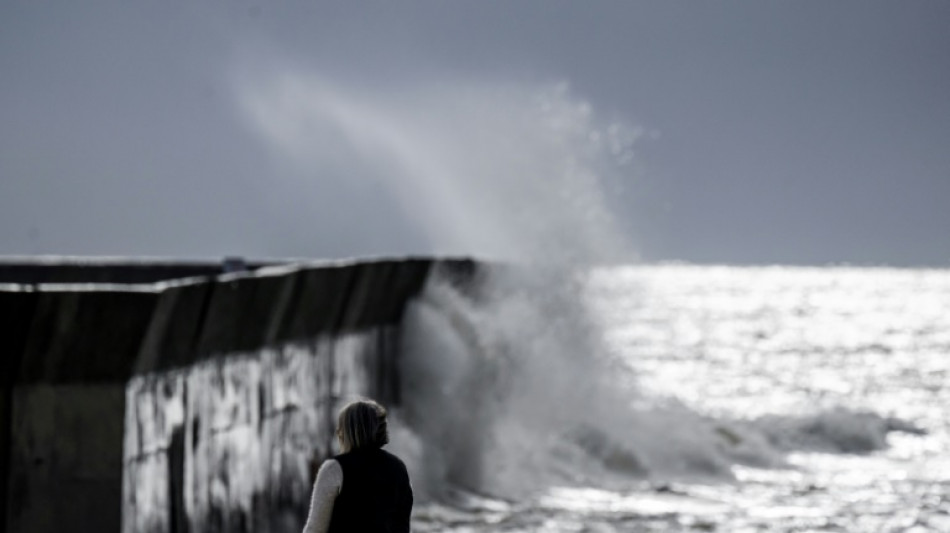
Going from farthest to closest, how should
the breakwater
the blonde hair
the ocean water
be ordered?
the ocean water
the breakwater
the blonde hair

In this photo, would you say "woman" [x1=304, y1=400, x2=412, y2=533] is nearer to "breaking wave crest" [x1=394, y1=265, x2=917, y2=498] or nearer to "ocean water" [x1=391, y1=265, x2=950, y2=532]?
"ocean water" [x1=391, y1=265, x2=950, y2=532]

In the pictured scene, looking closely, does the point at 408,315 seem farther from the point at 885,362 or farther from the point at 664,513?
the point at 885,362

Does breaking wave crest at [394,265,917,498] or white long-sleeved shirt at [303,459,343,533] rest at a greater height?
breaking wave crest at [394,265,917,498]

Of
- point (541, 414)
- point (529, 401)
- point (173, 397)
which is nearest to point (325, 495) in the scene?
point (173, 397)

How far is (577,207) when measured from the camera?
2684 centimetres

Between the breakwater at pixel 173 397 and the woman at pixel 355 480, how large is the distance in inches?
142

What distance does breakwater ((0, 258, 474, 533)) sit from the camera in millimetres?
9727

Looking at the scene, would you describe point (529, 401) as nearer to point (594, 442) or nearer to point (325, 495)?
point (594, 442)

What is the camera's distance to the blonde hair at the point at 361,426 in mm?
6379

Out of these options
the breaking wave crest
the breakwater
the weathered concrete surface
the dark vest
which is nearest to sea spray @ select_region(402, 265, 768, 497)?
the breaking wave crest

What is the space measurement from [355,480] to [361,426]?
0.18 meters

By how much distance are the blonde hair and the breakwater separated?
3671 mm

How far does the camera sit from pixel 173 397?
11.0 meters

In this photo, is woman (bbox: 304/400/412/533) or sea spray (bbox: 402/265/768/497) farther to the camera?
sea spray (bbox: 402/265/768/497)
